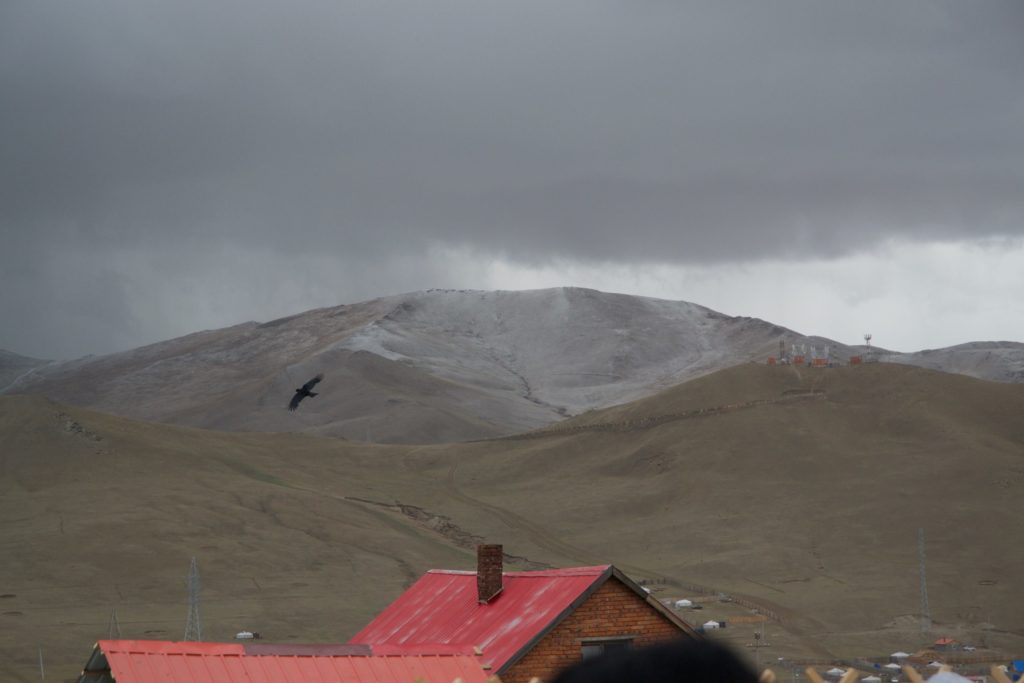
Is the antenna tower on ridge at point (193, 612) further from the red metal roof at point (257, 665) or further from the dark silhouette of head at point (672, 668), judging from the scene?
the dark silhouette of head at point (672, 668)

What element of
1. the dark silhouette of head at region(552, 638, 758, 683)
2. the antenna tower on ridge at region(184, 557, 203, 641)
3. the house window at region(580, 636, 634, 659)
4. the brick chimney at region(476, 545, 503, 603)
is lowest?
the antenna tower on ridge at region(184, 557, 203, 641)

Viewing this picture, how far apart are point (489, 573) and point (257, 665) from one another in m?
10.4

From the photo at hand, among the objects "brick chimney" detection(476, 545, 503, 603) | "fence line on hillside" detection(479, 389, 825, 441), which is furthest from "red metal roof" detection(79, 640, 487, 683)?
"fence line on hillside" detection(479, 389, 825, 441)

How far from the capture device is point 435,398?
184 metres

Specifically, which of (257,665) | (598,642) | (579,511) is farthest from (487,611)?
(579,511)

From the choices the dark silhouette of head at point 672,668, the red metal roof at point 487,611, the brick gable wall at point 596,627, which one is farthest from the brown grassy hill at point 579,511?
the dark silhouette of head at point 672,668

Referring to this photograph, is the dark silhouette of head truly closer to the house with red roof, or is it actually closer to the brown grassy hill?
the house with red roof

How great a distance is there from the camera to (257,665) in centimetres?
1652

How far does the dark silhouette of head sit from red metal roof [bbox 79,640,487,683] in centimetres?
1273

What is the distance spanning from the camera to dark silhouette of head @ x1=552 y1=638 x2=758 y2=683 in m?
3.29

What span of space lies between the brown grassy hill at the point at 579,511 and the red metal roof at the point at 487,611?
22172 mm

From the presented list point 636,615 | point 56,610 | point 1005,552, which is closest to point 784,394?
point 1005,552

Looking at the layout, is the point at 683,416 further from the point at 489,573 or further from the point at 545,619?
the point at 545,619

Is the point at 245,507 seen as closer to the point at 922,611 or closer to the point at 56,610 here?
the point at 56,610
